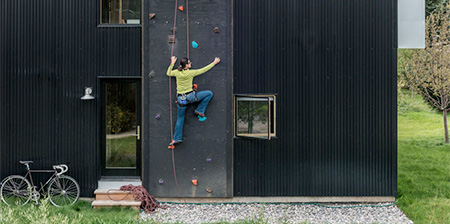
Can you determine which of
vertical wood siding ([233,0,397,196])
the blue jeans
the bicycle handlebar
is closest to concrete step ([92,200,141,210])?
the bicycle handlebar

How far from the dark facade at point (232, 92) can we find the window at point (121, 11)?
0.61ft

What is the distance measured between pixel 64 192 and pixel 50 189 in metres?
0.27

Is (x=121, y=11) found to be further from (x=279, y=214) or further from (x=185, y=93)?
(x=279, y=214)

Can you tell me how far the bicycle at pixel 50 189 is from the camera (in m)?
Result: 6.64

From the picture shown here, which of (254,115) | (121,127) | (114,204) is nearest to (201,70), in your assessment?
(254,115)

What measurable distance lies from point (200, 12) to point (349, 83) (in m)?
3.18

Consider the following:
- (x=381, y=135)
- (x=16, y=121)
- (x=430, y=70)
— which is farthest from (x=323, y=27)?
(x=430, y=70)

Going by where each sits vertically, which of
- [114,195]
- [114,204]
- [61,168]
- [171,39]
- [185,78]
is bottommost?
[114,204]

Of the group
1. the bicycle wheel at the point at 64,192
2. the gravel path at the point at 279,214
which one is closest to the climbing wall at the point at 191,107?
the gravel path at the point at 279,214

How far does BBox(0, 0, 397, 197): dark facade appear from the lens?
6.89 meters

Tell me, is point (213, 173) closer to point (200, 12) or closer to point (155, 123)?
point (155, 123)

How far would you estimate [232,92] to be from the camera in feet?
22.6

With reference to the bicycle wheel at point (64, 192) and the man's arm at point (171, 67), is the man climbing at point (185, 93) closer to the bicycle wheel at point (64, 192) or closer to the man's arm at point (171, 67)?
the man's arm at point (171, 67)

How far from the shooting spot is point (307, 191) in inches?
274
